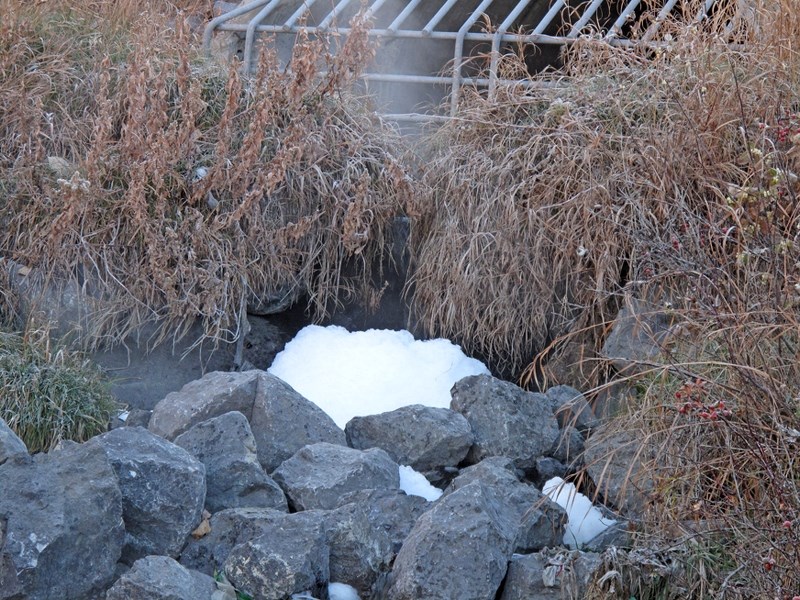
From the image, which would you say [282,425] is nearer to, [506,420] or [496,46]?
[506,420]

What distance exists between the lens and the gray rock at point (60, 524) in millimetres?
2896

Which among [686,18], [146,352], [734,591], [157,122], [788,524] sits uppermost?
[686,18]

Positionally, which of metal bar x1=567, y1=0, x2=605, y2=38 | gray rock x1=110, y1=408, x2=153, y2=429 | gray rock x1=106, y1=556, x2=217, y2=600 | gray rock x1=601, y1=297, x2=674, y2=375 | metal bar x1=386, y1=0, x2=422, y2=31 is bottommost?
gray rock x1=110, y1=408, x2=153, y2=429

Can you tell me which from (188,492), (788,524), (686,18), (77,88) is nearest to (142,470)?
(188,492)

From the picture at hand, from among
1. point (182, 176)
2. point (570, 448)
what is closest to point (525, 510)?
point (570, 448)

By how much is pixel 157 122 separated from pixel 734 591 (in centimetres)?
297

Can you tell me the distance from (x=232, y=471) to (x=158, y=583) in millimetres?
690

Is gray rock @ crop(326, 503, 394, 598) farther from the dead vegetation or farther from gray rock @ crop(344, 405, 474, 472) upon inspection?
the dead vegetation

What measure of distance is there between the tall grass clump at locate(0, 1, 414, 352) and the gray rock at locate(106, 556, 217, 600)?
5.70 feet

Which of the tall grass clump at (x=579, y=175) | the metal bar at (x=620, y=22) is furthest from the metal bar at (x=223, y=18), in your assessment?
the metal bar at (x=620, y=22)

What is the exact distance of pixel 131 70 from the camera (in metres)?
4.62

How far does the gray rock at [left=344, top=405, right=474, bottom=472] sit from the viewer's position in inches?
158

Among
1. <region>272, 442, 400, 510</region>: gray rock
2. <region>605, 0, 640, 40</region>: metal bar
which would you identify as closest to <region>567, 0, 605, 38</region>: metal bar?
<region>605, 0, 640, 40</region>: metal bar

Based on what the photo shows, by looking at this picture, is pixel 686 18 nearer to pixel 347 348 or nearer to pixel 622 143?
pixel 622 143
